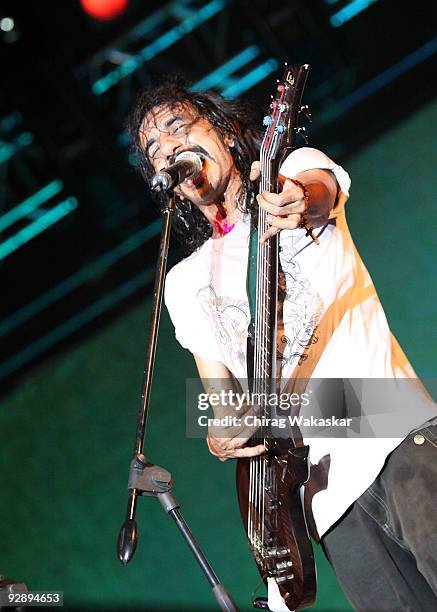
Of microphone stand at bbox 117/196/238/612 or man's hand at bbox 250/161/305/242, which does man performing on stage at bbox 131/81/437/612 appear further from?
microphone stand at bbox 117/196/238/612

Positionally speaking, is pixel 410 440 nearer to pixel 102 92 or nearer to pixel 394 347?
pixel 394 347

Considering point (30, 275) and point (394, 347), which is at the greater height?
point (30, 275)

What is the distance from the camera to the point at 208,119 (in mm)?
2123

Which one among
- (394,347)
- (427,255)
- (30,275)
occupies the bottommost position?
(394,347)

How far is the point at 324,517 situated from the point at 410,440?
0.86 ft

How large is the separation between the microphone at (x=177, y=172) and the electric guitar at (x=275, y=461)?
0.51ft

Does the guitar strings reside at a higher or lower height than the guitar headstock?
lower

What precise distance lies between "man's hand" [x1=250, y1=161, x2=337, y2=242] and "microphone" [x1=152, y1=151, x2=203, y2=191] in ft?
0.47

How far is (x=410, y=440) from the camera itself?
5.35 ft

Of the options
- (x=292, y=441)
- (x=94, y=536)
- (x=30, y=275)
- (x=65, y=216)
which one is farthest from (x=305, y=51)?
(x=94, y=536)

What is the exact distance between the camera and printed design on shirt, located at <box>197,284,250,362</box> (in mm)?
1967

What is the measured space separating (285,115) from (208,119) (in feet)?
1.17

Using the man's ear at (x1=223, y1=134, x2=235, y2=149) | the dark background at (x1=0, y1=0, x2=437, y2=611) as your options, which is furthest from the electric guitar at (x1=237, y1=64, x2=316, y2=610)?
the dark background at (x1=0, y1=0, x2=437, y2=611)

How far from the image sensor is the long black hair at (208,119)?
2.12 m
